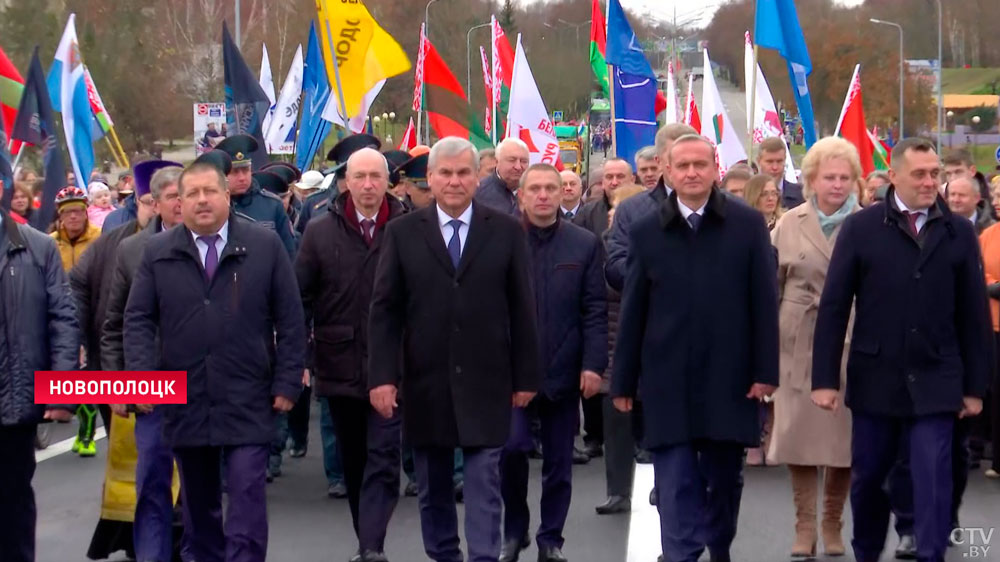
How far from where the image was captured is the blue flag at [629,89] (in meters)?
16.0

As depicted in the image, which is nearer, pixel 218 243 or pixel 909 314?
pixel 909 314

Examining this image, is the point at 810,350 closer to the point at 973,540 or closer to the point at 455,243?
the point at 973,540

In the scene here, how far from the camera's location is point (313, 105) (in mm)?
19922

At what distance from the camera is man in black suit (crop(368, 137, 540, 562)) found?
23.2ft

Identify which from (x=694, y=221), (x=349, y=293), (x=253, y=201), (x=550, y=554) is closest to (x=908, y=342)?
(x=694, y=221)

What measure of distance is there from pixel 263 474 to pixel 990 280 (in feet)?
17.8

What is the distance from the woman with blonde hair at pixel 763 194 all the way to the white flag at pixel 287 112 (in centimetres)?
1484

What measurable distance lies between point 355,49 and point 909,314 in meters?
8.99

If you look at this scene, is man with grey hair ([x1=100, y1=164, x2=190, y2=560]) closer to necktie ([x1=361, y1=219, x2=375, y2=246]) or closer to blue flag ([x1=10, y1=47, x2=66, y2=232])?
necktie ([x1=361, y1=219, x2=375, y2=246])

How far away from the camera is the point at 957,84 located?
4028 inches

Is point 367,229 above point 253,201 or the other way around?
the other way around

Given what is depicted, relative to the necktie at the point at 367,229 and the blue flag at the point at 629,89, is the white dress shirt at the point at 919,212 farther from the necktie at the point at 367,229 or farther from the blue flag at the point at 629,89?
the blue flag at the point at 629,89

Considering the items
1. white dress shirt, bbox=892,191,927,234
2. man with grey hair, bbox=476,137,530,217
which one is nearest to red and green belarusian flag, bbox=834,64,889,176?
man with grey hair, bbox=476,137,530,217

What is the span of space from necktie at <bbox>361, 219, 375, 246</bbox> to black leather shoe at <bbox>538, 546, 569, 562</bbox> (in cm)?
180
